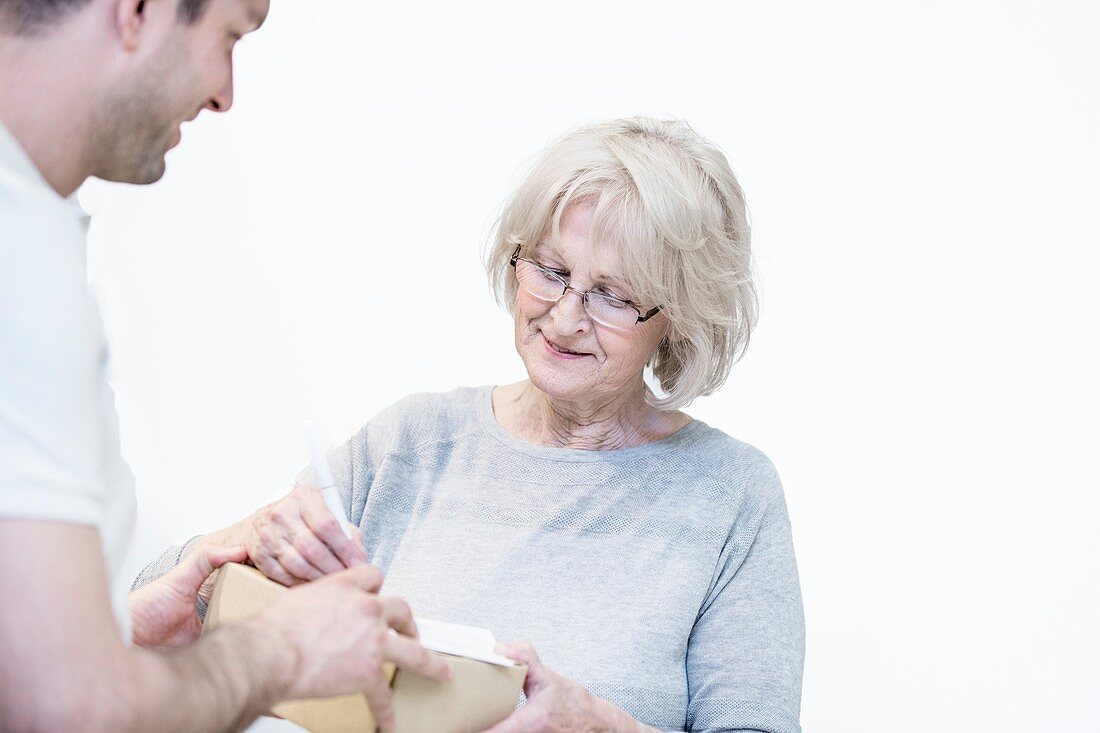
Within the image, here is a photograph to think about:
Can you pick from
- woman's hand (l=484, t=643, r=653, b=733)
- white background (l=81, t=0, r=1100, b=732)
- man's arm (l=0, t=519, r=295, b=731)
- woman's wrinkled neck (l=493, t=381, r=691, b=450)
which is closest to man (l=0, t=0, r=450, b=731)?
man's arm (l=0, t=519, r=295, b=731)

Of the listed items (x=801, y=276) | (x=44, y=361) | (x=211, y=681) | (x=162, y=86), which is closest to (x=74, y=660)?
(x=211, y=681)

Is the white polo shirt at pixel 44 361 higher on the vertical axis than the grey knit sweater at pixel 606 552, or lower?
higher

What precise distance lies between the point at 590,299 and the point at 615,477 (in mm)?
325

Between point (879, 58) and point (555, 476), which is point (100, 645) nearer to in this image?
point (555, 476)

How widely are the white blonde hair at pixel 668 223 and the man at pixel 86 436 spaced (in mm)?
799

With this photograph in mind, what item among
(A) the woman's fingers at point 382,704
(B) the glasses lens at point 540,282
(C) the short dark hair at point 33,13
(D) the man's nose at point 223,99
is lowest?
(A) the woman's fingers at point 382,704

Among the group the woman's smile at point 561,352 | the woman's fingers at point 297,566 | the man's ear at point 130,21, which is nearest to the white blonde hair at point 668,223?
the woman's smile at point 561,352

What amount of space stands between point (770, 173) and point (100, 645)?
2353mm

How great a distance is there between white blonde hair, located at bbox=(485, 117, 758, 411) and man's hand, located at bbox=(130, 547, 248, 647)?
74 centimetres

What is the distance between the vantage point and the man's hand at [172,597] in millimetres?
1556

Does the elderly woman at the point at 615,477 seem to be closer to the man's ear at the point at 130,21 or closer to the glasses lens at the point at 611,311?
the glasses lens at the point at 611,311

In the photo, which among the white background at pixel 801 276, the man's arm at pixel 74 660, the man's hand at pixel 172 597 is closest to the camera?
the man's arm at pixel 74 660

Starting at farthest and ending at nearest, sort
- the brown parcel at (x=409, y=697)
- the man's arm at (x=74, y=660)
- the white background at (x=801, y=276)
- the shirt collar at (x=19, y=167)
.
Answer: the white background at (x=801, y=276) → the brown parcel at (x=409, y=697) → the shirt collar at (x=19, y=167) → the man's arm at (x=74, y=660)

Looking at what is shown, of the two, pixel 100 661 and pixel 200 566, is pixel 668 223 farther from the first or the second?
pixel 100 661
